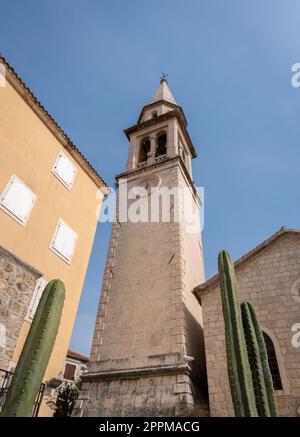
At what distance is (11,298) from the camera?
7.74 metres

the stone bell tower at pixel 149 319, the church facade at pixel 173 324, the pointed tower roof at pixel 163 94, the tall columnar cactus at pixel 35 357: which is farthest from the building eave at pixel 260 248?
the pointed tower roof at pixel 163 94

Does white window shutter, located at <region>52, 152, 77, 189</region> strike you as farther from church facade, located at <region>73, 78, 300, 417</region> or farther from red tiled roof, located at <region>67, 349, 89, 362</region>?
red tiled roof, located at <region>67, 349, 89, 362</region>

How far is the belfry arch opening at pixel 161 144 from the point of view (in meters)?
18.2

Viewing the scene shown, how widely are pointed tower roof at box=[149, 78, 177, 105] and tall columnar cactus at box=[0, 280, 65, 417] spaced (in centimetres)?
1939

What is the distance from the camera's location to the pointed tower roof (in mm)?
22261

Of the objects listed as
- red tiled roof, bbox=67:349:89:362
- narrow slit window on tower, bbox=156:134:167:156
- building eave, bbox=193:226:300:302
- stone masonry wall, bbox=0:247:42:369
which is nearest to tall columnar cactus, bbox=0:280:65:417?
stone masonry wall, bbox=0:247:42:369

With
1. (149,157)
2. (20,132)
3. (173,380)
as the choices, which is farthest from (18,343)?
(149,157)

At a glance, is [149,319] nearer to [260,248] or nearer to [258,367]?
[260,248]

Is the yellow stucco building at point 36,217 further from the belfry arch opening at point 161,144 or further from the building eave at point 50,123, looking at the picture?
the belfry arch opening at point 161,144

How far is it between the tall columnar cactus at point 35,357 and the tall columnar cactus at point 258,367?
3906 millimetres

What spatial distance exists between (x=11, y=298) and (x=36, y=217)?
388cm

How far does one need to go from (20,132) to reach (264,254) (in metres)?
10.1

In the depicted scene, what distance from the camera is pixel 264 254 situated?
1065 centimetres

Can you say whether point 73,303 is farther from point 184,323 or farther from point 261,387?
point 261,387
